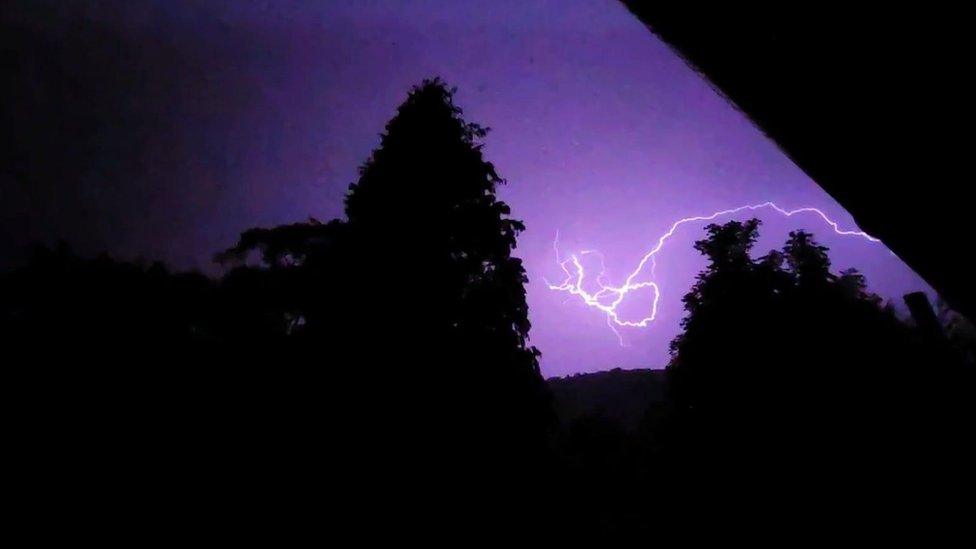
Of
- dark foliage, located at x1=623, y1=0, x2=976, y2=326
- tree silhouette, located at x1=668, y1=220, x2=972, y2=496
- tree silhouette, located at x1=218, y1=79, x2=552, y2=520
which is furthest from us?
tree silhouette, located at x1=668, y1=220, x2=972, y2=496

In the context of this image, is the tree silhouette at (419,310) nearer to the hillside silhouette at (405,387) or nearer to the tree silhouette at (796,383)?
the hillside silhouette at (405,387)

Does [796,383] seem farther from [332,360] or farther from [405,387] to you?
[332,360]

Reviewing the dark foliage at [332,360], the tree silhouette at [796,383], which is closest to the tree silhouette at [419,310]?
the dark foliage at [332,360]

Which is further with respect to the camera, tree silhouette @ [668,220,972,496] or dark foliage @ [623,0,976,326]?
tree silhouette @ [668,220,972,496]

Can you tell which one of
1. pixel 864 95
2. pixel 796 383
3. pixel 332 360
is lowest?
pixel 864 95

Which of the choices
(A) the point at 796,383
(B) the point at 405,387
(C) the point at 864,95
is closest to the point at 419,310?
(B) the point at 405,387

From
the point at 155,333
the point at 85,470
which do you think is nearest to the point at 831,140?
the point at 85,470

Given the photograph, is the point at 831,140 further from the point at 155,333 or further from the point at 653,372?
the point at 653,372

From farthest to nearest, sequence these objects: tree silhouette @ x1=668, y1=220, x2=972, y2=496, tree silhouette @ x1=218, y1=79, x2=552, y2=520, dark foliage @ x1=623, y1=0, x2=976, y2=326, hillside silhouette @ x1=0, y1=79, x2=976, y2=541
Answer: tree silhouette @ x1=668, y1=220, x2=972, y2=496
tree silhouette @ x1=218, y1=79, x2=552, y2=520
hillside silhouette @ x1=0, y1=79, x2=976, y2=541
dark foliage @ x1=623, y1=0, x2=976, y2=326

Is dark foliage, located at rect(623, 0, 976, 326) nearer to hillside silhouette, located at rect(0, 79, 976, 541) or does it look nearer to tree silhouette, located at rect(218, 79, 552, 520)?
hillside silhouette, located at rect(0, 79, 976, 541)

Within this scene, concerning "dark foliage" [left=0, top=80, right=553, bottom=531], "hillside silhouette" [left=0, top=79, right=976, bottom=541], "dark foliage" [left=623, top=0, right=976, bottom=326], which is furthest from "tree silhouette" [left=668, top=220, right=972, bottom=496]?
"dark foliage" [left=623, top=0, right=976, bottom=326]

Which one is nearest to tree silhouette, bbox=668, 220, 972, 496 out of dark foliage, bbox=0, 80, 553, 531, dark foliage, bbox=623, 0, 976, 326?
dark foliage, bbox=0, 80, 553, 531

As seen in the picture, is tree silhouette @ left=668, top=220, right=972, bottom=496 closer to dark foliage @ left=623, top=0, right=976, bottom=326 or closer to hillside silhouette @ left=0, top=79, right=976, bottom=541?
hillside silhouette @ left=0, top=79, right=976, bottom=541
